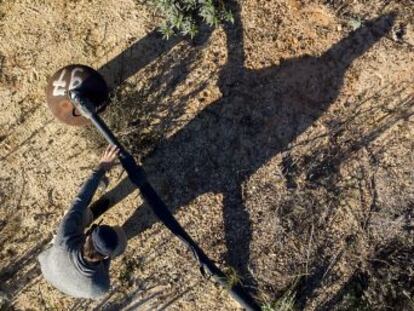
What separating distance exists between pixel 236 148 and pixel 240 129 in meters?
0.23

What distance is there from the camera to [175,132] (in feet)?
25.5

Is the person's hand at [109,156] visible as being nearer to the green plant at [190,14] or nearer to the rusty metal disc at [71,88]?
the rusty metal disc at [71,88]

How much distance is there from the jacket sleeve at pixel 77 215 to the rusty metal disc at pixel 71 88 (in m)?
0.74

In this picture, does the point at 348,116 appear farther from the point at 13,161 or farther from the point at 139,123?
the point at 13,161

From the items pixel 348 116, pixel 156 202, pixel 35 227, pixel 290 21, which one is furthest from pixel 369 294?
pixel 35 227

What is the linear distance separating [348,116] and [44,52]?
145 inches

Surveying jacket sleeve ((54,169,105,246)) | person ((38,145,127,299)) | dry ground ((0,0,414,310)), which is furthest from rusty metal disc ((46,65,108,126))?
jacket sleeve ((54,169,105,246))

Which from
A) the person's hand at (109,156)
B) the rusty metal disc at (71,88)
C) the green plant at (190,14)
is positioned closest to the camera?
the person's hand at (109,156)

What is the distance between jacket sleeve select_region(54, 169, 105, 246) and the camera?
22.1 ft

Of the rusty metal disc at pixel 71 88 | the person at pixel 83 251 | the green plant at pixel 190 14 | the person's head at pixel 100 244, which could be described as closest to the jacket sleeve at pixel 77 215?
the person at pixel 83 251

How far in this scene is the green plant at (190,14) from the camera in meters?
7.47

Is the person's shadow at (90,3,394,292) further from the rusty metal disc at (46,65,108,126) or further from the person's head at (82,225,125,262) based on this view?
the person's head at (82,225,125,262)

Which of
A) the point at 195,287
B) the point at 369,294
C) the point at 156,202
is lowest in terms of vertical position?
the point at 369,294

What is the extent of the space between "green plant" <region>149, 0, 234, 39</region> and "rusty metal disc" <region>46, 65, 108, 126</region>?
1045 mm
